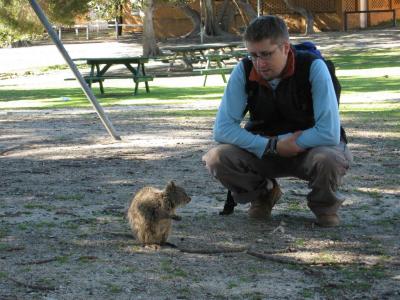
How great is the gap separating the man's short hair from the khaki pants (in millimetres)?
754

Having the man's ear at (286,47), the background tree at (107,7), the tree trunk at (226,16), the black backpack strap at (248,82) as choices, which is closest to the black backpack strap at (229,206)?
the black backpack strap at (248,82)

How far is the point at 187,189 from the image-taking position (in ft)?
24.5

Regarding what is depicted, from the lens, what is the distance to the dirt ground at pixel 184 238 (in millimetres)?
4578

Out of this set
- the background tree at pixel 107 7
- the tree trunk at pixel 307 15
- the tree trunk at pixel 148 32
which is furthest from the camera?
the tree trunk at pixel 307 15

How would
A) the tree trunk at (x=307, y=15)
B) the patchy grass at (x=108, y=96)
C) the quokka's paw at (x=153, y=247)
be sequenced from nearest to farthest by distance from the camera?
the quokka's paw at (x=153, y=247), the patchy grass at (x=108, y=96), the tree trunk at (x=307, y=15)

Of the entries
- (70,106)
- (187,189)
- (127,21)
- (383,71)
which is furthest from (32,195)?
(127,21)

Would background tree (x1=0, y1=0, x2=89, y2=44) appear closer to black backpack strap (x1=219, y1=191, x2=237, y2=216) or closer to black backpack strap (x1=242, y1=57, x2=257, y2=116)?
black backpack strap (x1=219, y1=191, x2=237, y2=216)

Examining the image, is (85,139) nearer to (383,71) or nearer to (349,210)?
(349,210)

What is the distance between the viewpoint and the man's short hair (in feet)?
17.8

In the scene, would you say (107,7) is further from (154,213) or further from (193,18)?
(154,213)

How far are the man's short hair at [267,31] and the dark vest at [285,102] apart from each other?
262mm

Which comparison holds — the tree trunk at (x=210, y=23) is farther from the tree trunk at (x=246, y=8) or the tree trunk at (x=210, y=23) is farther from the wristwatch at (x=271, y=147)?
the wristwatch at (x=271, y=147)

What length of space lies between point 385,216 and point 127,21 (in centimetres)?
5405

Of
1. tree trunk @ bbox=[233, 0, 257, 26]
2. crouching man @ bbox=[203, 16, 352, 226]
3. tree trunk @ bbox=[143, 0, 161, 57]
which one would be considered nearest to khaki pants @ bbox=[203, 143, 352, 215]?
crouching man @ bbox=[203, 16, 352, 226]
